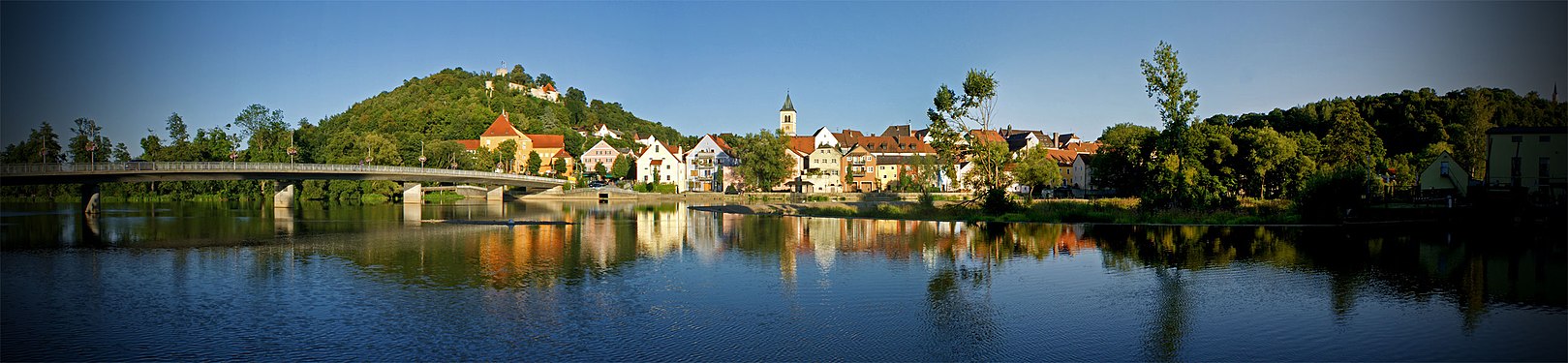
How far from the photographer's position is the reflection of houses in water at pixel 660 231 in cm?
3013

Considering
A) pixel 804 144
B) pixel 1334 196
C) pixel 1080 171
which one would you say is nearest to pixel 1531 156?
pixel 1334 196

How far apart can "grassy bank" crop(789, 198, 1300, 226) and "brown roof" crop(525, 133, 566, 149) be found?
8372cm

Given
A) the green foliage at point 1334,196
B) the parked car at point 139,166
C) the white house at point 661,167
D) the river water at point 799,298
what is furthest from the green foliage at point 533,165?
the green foliage at point 1334,196

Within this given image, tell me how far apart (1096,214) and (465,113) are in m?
119

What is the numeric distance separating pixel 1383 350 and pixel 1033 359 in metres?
5.67

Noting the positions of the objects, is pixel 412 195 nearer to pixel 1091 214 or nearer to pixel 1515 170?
pixel 1091 214

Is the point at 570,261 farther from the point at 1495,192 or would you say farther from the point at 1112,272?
the point at 1495,192

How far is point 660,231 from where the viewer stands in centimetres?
3934

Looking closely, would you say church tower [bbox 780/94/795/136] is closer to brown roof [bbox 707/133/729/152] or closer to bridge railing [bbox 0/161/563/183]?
brown roof [bbox 707/133/729/152]

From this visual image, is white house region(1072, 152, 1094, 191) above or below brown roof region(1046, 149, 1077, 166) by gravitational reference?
below

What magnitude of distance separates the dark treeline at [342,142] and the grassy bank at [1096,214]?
45198mm

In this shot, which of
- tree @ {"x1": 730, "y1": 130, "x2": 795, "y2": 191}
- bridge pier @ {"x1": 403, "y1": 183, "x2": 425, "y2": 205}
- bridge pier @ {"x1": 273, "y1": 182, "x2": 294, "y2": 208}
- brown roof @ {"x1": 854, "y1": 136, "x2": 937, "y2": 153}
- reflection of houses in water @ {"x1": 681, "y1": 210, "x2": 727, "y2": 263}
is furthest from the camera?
brown roof @ {"x1": 854, "y1": 136, "x2": 937, "y2": 153}

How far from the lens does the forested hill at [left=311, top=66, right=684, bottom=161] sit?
12250cm

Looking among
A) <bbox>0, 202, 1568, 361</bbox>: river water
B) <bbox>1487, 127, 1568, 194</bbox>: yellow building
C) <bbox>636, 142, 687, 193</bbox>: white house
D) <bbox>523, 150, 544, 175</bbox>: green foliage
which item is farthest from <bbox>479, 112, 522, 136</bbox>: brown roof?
<bbox>1487, 127, 1568, 194</bbox>: yellow building
